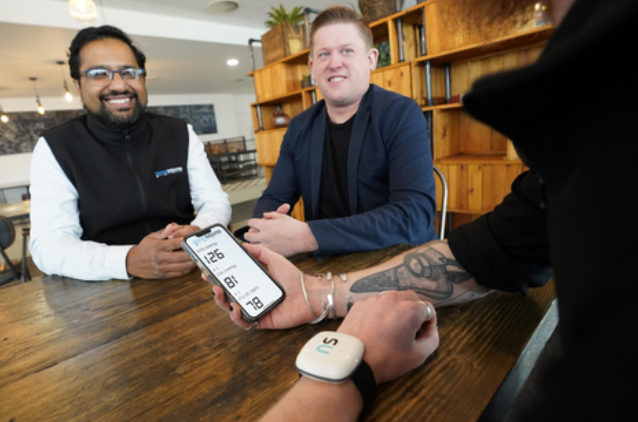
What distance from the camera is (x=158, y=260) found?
1001 millimetres

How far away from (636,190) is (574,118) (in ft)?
0.23

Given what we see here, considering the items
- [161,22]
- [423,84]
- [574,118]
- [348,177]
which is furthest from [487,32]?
[161,22]

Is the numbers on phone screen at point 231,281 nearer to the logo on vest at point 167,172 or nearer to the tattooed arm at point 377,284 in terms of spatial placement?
the tattooed arm at point 377,284

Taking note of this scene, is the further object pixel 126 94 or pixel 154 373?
pixel 126 94

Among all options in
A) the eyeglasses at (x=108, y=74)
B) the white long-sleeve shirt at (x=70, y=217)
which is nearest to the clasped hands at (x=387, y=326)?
the white long-sleeve shirt at (x=70, y=217)

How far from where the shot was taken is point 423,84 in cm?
278

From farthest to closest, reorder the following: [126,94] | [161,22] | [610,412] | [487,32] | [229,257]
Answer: [161,22], [126,94], [229,257], [487,32], [610,412]

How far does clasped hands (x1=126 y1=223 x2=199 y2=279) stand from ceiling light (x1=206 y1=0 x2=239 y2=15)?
486 cm

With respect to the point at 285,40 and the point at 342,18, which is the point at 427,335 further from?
the point at 285,40

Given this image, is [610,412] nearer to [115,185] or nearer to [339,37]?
[339,37]

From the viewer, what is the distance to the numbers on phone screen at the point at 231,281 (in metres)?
0.69

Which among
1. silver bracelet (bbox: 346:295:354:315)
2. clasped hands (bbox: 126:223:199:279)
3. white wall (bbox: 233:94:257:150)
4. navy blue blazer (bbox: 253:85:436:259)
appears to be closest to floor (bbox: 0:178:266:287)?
navy blue blazer (bbox: 253:85:436:259)

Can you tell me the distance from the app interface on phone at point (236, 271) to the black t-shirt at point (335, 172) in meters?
0.85

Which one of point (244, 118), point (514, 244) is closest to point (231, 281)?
point (514, 244)
